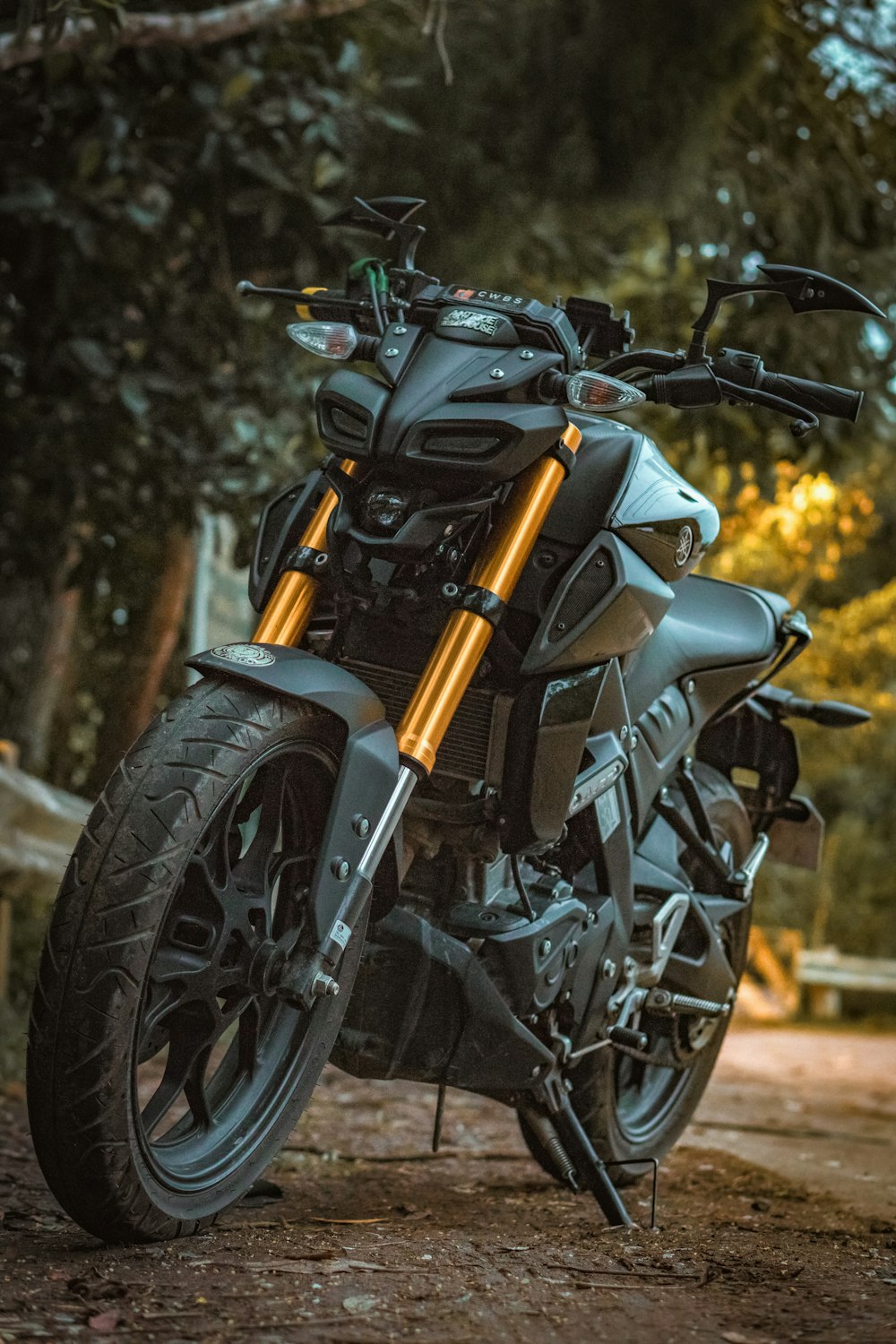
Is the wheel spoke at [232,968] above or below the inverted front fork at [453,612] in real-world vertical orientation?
below

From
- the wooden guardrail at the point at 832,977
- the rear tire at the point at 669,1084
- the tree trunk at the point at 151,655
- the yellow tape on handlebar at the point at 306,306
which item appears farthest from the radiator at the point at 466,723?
the wooden guardrail at the point at 832,977

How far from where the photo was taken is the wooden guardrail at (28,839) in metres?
4.88

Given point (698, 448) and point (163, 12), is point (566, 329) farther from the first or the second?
point (698, 448)

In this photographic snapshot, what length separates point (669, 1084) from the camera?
382 centimetres

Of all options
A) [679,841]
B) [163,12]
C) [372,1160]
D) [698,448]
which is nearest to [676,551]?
[679,841]

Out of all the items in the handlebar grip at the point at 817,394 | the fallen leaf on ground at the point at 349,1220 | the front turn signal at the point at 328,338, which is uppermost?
the handlebar grip at the point at 817,394

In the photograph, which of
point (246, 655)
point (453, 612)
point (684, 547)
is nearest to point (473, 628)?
point (453, 612)

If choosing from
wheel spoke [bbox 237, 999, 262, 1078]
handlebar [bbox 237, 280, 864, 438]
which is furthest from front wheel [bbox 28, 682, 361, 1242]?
handlebar [bbox 237, 280, 864, 438]

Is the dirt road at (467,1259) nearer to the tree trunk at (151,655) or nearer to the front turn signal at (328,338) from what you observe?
the front turn signal at (328,338)

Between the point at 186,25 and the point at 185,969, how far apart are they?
3.42 metres

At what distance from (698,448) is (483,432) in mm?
4233

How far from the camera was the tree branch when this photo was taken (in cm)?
439

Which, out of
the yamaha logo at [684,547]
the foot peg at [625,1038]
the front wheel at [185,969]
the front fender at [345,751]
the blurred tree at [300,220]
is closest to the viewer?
the front wheel at [185,969]

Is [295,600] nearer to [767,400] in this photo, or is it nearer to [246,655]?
[246,655]
